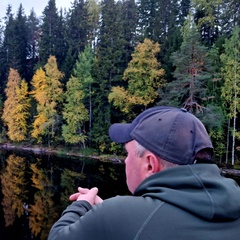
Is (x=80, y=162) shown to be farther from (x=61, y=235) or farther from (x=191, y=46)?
(x=61, y=235)

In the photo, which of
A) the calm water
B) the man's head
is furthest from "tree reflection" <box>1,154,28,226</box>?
the man's head

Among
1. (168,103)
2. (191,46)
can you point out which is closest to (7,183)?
(168,103)

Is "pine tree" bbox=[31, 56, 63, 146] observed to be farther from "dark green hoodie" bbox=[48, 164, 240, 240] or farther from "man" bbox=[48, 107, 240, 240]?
"dark green hoodie" bbox=[48, 164, 240, 240]

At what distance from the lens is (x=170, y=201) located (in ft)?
3.77

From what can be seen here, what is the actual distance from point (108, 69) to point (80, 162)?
33.2ft

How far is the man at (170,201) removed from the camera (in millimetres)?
1134

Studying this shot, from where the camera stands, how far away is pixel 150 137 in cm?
139

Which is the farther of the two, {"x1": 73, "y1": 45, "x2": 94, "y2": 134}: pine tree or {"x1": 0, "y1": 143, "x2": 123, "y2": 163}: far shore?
{"x1": 73, "y1": 45, "x2": 94, "y2": 134}: pine tree

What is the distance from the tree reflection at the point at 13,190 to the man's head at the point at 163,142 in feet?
35.6

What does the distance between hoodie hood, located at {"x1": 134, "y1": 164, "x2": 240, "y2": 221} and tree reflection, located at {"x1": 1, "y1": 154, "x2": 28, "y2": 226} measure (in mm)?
11057

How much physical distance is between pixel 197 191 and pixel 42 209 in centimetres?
1241

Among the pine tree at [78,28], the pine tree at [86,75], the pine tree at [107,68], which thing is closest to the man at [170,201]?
the pine tree at [107,68]

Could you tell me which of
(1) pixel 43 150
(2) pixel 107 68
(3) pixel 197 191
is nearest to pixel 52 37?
(2) pixel 107 68

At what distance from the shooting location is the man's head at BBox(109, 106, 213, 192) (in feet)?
4.40
